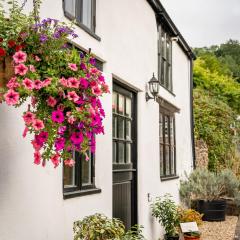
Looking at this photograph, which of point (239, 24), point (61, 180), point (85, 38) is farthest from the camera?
point (239, 24)

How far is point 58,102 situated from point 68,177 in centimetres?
234

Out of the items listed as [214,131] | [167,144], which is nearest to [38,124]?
[167,144]

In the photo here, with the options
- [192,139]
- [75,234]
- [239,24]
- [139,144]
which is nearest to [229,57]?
[239,24]

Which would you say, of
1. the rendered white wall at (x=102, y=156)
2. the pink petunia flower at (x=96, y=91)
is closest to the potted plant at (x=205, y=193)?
the rendered white wall at (x=102, y=156)

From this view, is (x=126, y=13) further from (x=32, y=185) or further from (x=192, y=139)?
(x=192, y=139)

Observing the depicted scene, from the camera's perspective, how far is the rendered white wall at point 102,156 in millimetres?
4145

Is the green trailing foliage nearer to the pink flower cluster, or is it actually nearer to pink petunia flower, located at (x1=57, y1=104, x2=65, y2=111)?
the pink flower cluster

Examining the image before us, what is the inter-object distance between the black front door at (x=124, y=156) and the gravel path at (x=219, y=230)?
9.08 ft

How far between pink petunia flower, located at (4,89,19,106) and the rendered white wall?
944mm

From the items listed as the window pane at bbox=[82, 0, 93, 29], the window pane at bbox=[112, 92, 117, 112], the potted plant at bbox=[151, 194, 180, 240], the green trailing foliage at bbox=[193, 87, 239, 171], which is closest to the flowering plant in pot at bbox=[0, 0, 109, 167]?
the window pane at bbox=[82, 0, 93, 29]

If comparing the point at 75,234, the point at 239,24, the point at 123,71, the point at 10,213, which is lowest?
the point at 75,234

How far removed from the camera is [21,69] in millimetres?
3217

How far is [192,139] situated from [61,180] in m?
9.74

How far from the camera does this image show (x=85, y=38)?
5855mm
